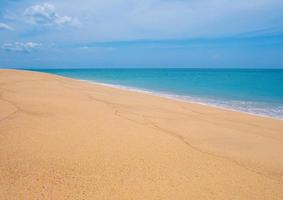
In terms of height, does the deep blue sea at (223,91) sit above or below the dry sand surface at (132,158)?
below

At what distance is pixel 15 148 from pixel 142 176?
2.37 m

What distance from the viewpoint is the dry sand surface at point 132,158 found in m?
3.74

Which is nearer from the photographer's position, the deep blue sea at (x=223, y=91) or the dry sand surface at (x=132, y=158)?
the dry sand surface at (x=132, y=158)

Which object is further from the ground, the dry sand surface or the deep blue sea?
the dry sand surface

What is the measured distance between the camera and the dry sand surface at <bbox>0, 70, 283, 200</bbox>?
3742mm

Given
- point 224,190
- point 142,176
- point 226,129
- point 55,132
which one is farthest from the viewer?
point 226,129

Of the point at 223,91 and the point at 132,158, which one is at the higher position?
the point at 132,158

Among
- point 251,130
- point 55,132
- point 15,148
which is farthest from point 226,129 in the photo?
point 15,148

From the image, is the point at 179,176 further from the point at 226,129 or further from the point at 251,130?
the point at 251,130

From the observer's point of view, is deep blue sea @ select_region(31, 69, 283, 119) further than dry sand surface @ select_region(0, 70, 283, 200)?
Yes

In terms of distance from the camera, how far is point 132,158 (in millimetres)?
4805

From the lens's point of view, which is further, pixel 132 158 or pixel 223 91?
pixel 223 91

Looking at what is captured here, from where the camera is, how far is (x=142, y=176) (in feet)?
13.6

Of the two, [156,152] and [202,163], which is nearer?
[202,163]
